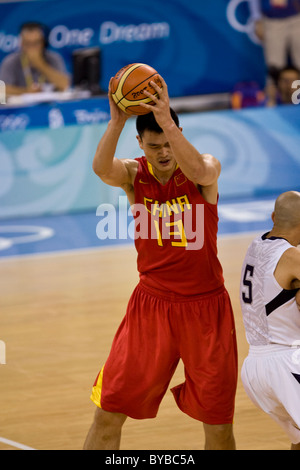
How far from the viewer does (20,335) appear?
7359mm

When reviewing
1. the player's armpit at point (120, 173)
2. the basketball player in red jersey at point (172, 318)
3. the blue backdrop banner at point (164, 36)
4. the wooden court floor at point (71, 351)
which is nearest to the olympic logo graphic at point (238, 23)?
the blue backdrop banner at point (164, 36)

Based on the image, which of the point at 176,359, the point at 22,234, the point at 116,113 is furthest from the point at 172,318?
A: the point at 22,234

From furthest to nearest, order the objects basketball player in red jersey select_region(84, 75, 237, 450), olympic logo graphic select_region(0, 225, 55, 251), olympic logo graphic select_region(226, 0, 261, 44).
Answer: olympic logo graphic select_region(226, 0, 261, 44) → olympic logo graphic select_region(0, 225, 55, 251) → basketball player in red jersey select_region(84, 75, 237, 450)

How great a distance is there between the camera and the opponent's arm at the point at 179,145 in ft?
12.6

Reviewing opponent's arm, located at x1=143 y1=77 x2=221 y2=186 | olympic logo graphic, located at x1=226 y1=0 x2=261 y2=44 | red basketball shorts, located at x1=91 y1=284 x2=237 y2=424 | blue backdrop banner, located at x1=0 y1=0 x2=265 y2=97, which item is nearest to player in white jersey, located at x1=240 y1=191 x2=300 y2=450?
red basketball shorts, located at x1=91 y1=284 x2=237 y2=424

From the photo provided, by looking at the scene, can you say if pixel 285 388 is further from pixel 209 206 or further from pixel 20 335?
pixel 20 335

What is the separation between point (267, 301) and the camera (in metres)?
4.01

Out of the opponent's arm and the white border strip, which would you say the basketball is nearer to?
the opponent's arm

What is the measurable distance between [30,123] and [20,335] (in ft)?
20.4

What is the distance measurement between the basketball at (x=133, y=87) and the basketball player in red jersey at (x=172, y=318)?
0.13 metres

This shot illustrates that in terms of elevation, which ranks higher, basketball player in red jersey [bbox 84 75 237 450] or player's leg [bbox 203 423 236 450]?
basketball player in red jersey [bbox 84 75 237 450]

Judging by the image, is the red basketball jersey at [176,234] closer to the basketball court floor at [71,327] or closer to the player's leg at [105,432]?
the player's leg at [105,432]

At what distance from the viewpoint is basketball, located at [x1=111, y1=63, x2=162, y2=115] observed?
3945 mm

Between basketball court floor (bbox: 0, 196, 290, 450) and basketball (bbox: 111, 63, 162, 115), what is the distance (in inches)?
87.3
